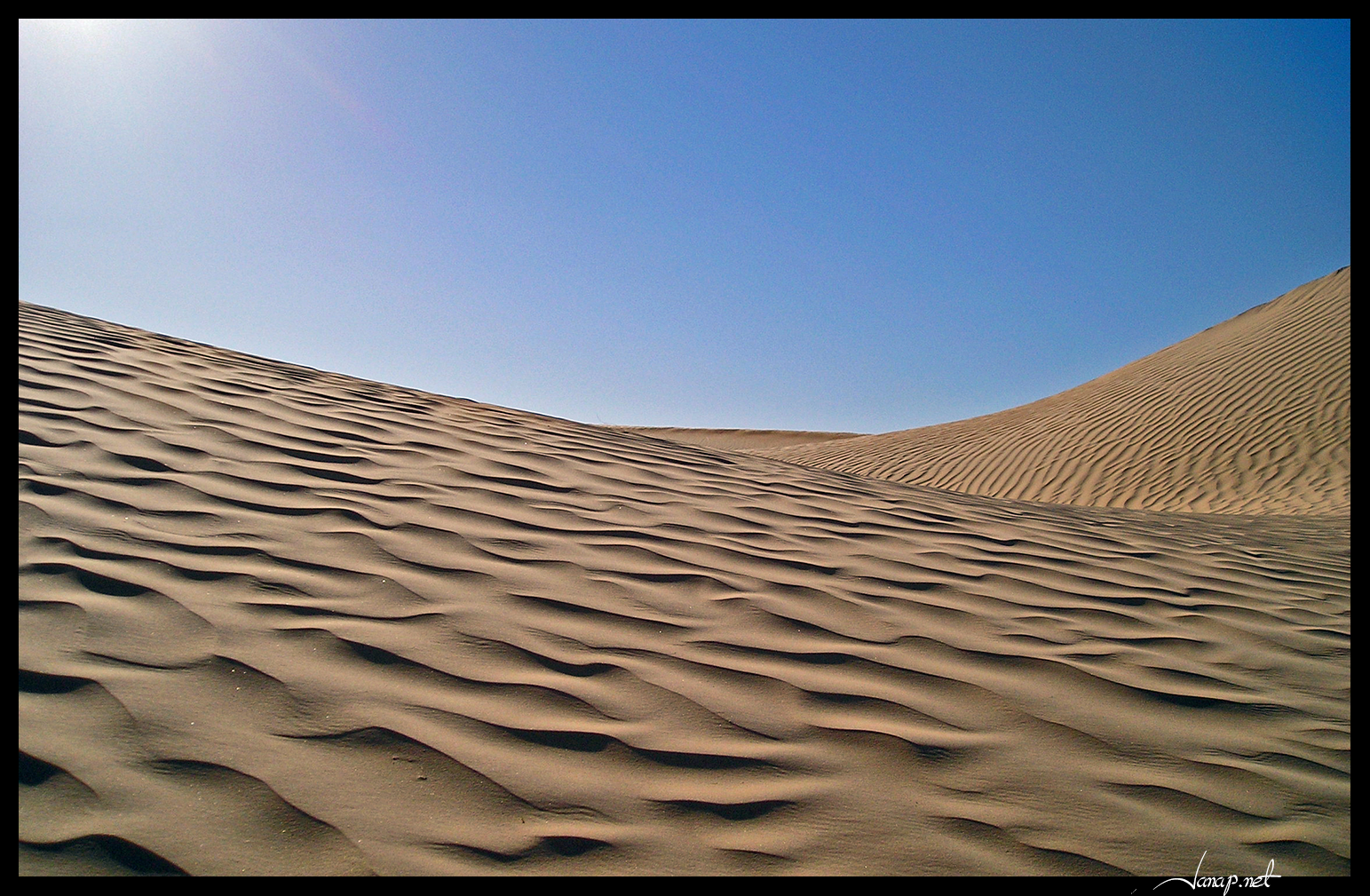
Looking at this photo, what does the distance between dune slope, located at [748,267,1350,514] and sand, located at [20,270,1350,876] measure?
701 cm

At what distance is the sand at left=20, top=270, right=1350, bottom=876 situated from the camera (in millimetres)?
1508

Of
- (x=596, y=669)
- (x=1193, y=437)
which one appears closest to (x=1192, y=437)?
(x=1193, y=437)

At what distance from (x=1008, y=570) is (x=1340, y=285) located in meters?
18.1

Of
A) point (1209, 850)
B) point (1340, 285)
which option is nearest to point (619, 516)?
point (1209, 850)

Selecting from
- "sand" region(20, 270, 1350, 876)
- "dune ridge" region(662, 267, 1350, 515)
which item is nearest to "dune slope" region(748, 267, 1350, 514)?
"dune ridge" region(662, 267, 1350, 515)

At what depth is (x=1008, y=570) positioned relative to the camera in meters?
3.13

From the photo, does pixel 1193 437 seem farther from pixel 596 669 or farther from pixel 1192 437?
pixel 596 669

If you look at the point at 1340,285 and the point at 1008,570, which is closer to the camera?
the point at 1008,570

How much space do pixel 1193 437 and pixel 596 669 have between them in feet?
40.0

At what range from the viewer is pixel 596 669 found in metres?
2.02

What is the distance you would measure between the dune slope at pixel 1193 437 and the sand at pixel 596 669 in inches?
276

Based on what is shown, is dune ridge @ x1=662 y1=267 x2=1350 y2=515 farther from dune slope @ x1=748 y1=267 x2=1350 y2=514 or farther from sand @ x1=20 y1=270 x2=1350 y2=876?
sand @ x1=20 y1=270 x2=1350 y2=876

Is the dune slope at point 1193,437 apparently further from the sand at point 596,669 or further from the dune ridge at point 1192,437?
the sand at point 596,669
